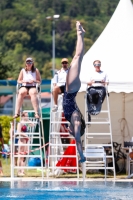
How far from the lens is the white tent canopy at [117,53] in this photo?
Answer: 19.6 meters

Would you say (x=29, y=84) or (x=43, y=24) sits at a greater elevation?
(x=43, y=24)

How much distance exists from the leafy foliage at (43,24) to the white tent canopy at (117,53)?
109m

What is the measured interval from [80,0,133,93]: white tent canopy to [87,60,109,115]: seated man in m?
0.88

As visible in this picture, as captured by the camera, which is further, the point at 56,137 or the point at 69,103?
the point at 56,137

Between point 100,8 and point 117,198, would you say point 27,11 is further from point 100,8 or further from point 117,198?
point 117,198

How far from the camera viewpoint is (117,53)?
20.8 meters

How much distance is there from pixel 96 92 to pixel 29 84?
1941mm

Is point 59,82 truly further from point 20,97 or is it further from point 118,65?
point 118,65

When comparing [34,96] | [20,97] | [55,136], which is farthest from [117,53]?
[20,97]

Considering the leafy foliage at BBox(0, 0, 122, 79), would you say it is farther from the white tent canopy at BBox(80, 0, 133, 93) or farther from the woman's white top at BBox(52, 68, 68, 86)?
the woman's white top at BBox(52, 68, 68, 86)

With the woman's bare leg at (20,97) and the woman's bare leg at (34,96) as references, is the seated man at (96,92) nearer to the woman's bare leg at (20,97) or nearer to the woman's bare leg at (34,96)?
the woman's bare leg at (34,96)

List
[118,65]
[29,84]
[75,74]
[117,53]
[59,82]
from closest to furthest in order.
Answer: [75,74] → [29,84] → [59,82] → [118,65] → [117,53]

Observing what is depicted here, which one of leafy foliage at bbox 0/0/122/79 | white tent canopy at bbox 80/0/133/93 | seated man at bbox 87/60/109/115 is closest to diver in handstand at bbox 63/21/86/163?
seated man at bbox 87/60/109/115

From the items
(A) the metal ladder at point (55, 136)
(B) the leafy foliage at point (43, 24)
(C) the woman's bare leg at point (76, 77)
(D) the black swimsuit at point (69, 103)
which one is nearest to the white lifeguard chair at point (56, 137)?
(A) the metal ladder at point (55, 136)
